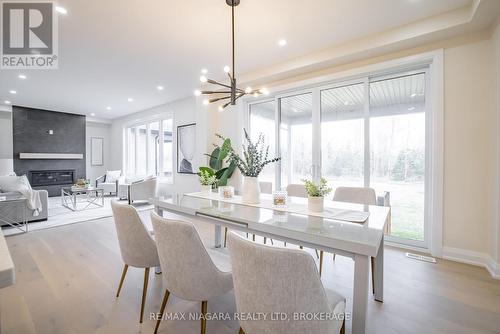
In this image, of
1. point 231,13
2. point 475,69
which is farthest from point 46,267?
point 475,69

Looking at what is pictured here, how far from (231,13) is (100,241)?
3.41 m

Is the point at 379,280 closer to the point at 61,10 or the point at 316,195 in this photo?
the point at 316,195

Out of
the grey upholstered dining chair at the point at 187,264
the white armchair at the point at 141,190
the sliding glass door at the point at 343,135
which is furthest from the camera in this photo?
the white armchair at the point at 141,190

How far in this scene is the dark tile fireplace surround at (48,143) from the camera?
655 centimetres

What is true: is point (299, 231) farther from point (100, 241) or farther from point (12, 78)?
point (12, 78)

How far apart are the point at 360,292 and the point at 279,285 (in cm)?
48

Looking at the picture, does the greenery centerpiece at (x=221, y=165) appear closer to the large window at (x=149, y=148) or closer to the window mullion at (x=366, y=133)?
the large window at (x=149, y=148)

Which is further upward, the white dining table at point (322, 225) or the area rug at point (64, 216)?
the white dining table at point (322, 225)

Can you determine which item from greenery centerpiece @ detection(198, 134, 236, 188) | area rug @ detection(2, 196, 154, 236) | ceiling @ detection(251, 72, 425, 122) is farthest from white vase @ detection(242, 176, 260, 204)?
area rug @ detection(2, 196, 154, 236)

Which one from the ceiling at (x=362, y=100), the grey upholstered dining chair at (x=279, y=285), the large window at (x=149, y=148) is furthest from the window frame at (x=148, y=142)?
the grey upholstered dining chair at (x=279, y=285)

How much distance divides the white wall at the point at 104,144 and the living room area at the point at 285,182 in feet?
10.6

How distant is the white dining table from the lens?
107 cm

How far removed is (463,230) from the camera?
8.37 feet

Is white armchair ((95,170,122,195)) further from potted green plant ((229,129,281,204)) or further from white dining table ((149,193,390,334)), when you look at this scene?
potted green plant ((229,129,281,204))
